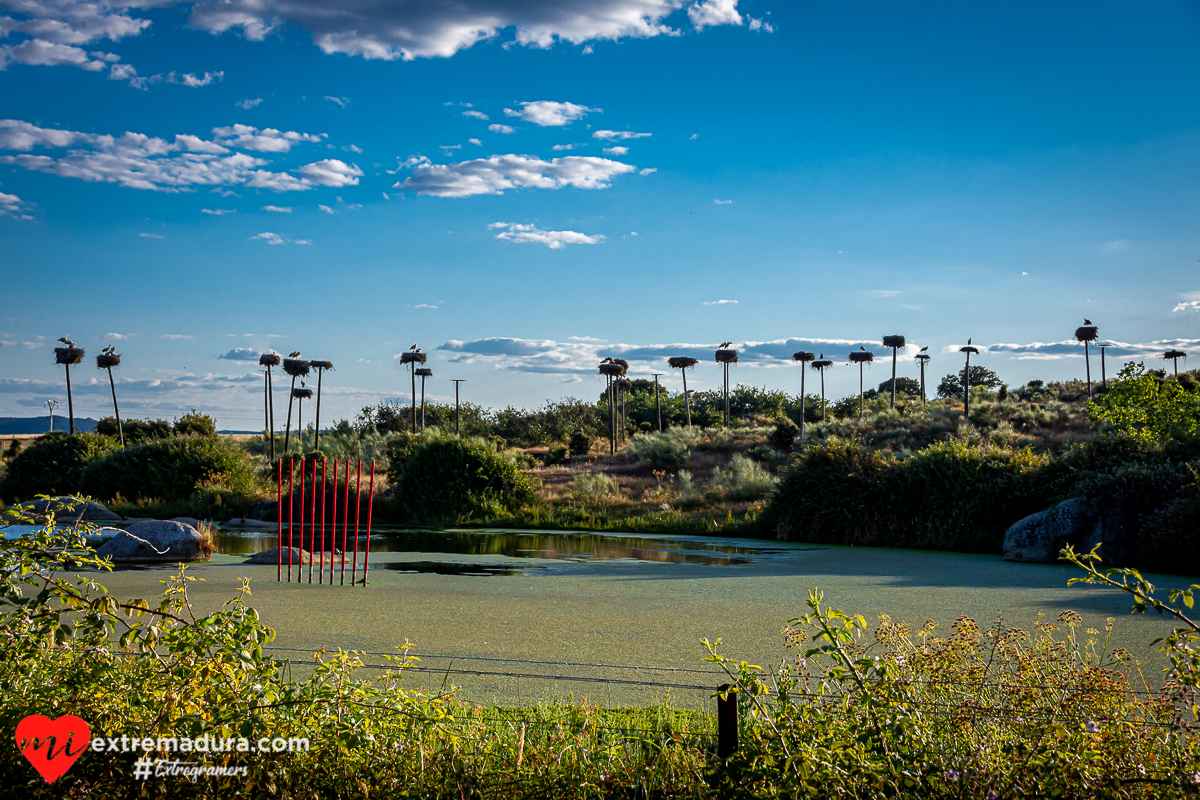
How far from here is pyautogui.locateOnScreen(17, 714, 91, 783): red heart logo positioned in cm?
329

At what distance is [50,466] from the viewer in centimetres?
2777

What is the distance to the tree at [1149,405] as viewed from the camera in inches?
519

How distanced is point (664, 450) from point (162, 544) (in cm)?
2303

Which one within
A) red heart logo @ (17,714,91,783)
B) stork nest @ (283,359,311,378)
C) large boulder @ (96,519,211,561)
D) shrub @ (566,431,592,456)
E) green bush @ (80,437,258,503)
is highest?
stork nest @ (283,359,311,378)

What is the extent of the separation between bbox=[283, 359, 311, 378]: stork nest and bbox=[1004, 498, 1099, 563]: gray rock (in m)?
36.1

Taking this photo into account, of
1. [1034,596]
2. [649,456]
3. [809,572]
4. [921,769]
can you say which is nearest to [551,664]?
[921,769]

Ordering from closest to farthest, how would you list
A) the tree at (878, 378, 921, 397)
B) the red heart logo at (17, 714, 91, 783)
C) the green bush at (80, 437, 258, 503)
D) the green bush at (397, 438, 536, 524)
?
the red heart logo at (17, 714, 91, 783), the green bush at (397, 438, 536, 524), the green bush at (80, 437, 258, 503), the tree at (878, 378, 921, 397)

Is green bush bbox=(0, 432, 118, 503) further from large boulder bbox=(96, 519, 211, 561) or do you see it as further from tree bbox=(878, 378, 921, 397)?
tree bbox=(878, 378, 921, 397)

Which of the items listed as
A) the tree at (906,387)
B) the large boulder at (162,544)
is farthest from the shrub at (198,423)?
the tree at (906,387)

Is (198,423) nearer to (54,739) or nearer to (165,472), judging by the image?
(165,472)

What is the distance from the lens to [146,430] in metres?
40.4

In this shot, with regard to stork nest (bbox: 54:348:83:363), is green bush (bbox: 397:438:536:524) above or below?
below

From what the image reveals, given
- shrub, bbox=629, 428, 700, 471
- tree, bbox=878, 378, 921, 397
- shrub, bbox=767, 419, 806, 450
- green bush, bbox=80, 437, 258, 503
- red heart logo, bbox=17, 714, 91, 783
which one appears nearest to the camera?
red heart logo, bbox=17, 714, 91, 783

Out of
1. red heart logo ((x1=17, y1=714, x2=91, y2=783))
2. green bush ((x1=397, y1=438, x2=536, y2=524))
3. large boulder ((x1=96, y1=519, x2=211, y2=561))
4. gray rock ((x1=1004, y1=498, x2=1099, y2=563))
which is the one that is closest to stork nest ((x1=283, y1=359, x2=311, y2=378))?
green bush ((x1=397, y1=438, x2=536, y2=524))
